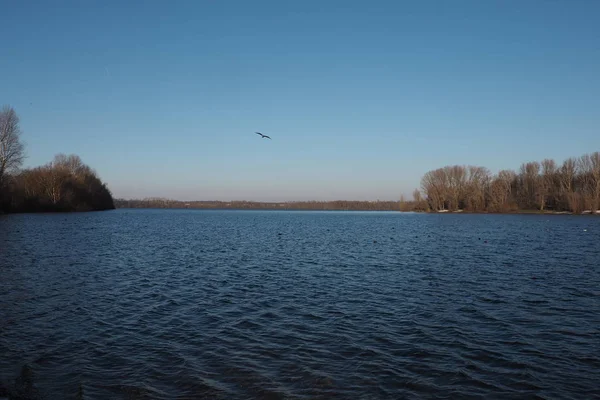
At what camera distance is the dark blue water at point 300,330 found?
28.1 ft

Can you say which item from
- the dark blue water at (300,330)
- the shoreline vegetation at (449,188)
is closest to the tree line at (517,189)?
the shoreline vegetation at (449,188)

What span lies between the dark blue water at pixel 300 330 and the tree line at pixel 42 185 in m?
63.3

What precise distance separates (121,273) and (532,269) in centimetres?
2276

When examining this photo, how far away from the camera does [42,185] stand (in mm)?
99375

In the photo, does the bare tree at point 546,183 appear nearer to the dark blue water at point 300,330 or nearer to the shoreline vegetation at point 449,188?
the shoreline vegetation at point 449,188

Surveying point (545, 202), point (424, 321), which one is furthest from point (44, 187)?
point (545, 202)

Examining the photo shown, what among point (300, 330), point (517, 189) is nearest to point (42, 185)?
point (300, 330)

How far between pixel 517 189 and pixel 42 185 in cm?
13789

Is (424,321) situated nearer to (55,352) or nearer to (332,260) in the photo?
(55,352)

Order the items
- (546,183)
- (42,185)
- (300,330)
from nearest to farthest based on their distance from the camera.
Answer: (300,330)
(42,185)
(546,183)

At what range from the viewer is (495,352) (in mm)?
10453

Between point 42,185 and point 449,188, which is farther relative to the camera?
point 449,188

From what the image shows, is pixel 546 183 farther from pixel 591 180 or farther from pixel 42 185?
pixel 42 185

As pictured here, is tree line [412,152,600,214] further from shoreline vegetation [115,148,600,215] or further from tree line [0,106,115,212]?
tree line [0,106,115,212]
